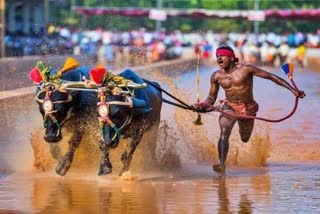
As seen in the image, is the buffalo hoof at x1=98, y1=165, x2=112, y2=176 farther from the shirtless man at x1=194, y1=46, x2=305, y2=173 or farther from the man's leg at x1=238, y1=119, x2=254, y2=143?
the man's leg at x1=238, y1=119, x2=254, y2=143

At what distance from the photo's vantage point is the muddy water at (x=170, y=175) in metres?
10.8

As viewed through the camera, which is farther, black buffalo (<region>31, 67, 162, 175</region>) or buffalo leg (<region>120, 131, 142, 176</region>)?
buffalo leg (<region>120, 131, 142, 176</region>)

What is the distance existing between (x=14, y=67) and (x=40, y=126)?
57.2 feet

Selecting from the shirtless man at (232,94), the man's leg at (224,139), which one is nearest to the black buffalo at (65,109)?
the shirtless man at (232,94)

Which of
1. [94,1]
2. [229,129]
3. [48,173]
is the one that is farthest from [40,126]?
[94,1]

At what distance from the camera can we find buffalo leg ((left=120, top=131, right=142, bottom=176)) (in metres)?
12.8

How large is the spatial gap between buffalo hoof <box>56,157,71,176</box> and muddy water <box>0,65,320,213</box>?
3.9 inches

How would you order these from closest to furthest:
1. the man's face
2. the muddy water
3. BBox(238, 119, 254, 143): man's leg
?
the muddy water < the man's face < BBox(238, 119, 254, 143): man's leg

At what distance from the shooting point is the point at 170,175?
1321cm

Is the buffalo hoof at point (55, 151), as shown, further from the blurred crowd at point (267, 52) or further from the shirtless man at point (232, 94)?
the blurred crowd at point (267, 52)

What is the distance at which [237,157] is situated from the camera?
14875mm

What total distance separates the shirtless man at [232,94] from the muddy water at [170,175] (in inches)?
17.3

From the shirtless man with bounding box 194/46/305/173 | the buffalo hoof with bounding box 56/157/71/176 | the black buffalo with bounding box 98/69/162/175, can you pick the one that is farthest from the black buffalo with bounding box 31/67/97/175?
the shirtless man with bounding box 194/46/305/173

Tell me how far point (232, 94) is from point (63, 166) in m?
2.13
